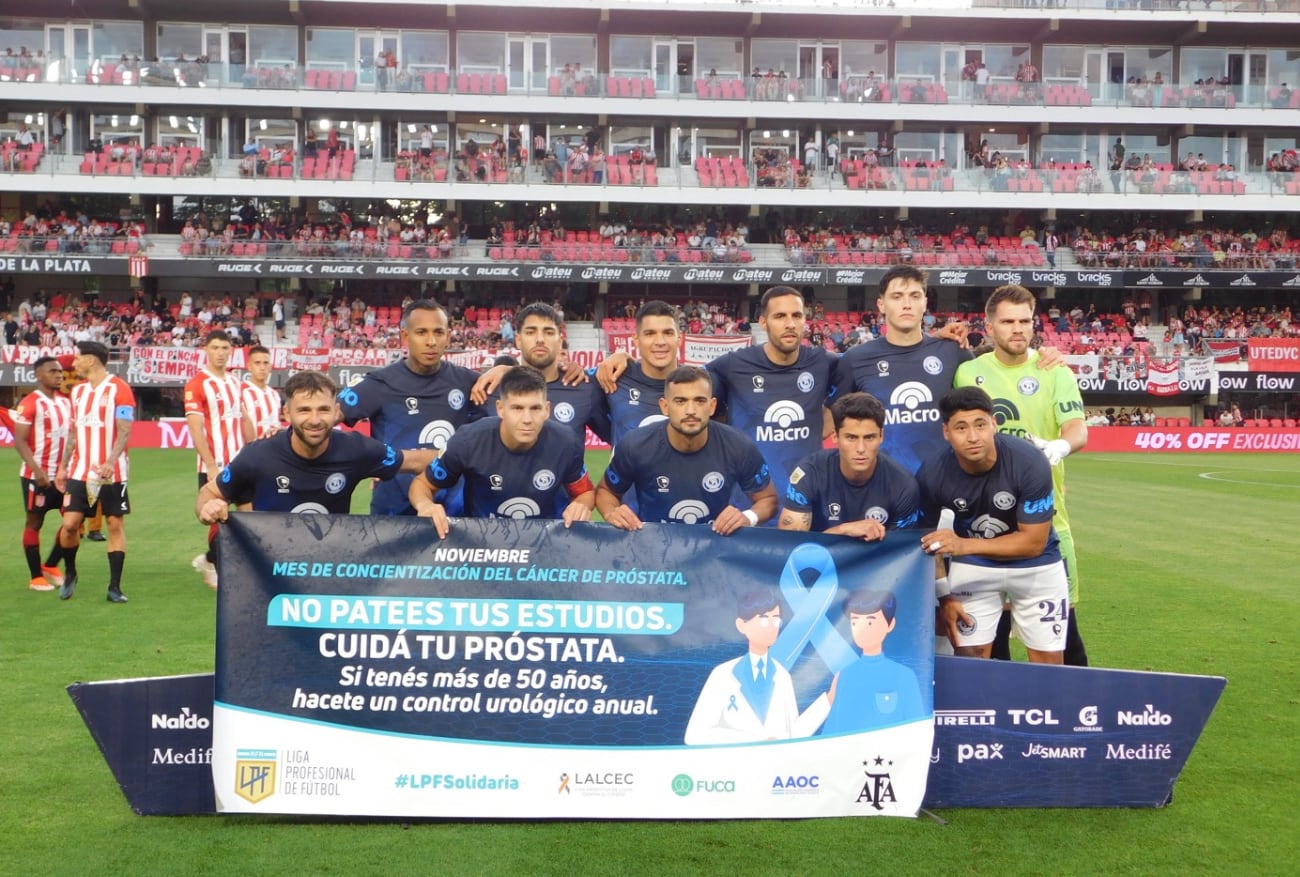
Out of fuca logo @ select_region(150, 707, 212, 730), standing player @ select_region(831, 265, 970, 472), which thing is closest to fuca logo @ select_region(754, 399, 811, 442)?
standing player @ select_region(831, 265, 970, 472)

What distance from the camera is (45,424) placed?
10.5m

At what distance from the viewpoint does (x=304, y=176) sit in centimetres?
4009

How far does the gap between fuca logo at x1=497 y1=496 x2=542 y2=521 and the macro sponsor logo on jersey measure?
2178 millimetres

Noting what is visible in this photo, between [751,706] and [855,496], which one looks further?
[855,496]

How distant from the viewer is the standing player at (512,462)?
18.7 ft

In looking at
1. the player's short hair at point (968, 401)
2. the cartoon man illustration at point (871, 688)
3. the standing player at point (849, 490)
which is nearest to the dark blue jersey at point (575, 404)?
the standing player at point (849, 490)

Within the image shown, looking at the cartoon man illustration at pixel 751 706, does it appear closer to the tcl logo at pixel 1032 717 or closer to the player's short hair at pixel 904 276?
the tcl logo at pixel 1032 717

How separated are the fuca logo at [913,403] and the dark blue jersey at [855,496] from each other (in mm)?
1035

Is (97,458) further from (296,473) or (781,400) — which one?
(781,400)

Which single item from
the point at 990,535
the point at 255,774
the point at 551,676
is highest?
the point at 990,535

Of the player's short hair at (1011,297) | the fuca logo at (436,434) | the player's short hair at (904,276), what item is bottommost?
the fuca logo at (436,434)

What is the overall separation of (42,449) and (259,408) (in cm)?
186

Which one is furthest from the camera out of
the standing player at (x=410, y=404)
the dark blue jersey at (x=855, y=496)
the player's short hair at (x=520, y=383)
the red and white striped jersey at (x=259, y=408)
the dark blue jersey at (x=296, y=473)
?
the red and white striped jersey at (x=259, y=408)

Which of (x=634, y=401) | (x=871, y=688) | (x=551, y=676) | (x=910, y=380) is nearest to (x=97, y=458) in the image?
(x=634, y=401)
